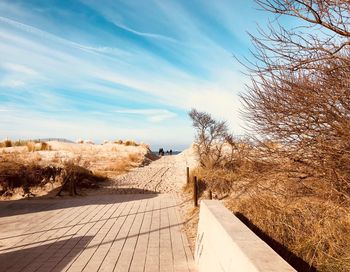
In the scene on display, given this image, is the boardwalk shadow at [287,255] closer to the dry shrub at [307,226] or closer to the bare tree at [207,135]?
the dry shrub at [307,226]

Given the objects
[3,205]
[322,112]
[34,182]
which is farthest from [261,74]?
[34,182]

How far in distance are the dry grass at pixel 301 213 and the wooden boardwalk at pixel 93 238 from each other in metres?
1.45

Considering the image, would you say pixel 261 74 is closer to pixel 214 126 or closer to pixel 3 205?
pixel 3 205

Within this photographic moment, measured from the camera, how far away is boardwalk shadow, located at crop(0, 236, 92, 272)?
17.8 ft

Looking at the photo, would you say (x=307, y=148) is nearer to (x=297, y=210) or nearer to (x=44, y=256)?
(x=297, y=210)

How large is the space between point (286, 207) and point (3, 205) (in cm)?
926

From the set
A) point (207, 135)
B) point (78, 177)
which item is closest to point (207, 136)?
point (207, 135)

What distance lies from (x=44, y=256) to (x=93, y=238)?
125cm

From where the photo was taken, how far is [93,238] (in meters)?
7.05

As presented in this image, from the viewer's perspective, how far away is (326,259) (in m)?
4.05

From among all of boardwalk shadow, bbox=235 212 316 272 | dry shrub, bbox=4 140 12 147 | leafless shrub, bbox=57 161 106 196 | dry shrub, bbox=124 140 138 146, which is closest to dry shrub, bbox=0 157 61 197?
leafless shrub, bbox=57 161 106 196

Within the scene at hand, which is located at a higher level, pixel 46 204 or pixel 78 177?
pixel 78 177

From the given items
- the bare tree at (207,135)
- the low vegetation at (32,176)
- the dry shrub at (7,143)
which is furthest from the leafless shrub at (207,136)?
the dry shrub at (7,143)

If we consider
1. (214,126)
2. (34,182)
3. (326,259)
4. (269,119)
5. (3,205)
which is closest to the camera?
(326,259)
